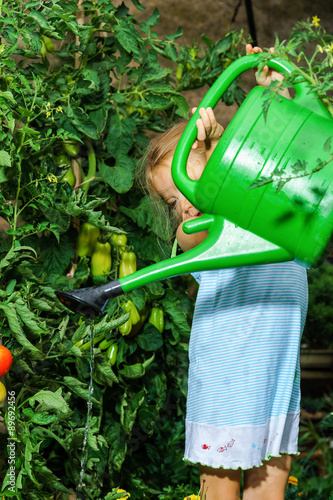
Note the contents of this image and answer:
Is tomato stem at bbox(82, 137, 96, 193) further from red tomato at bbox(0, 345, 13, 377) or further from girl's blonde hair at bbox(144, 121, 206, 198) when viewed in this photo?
red tomato at bbox(0, 345, 13, 377)

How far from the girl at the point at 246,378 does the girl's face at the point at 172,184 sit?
30 millimetres

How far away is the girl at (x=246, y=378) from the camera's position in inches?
42.7

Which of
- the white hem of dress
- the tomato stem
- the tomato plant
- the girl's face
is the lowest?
the tomato plant

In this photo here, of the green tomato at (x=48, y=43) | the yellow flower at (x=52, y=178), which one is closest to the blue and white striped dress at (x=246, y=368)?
the yellow flower at (x=52, y=178)

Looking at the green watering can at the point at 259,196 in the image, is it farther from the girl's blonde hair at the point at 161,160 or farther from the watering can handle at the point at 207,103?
the girl's blonde hair at the point at 161,160

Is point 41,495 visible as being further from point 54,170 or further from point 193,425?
point 54,170

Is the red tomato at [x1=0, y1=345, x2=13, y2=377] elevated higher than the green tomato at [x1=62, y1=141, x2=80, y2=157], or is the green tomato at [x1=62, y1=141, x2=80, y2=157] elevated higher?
the green tomato at [x1=62, y1=141, x2=80, y2=157]

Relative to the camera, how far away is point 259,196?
0.82 meters

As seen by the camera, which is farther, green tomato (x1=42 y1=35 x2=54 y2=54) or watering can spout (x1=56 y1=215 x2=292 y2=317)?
green tomato (x1=42 y1=35 x2=54 y2=54)

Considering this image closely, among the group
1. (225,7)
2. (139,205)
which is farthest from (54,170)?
(225,7)

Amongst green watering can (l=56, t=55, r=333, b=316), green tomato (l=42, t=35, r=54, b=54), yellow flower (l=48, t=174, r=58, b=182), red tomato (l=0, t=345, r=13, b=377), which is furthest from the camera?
green tomato (l=42, t=35, r=54, b=54)

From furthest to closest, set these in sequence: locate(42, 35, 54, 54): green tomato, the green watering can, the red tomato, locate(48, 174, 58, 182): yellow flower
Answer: locate(42, 35, 54, 54): green tomato
locate(48, 174, 58, 182): yellow flower
the red tomato
the green watering can

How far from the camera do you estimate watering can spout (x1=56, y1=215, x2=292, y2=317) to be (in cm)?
85

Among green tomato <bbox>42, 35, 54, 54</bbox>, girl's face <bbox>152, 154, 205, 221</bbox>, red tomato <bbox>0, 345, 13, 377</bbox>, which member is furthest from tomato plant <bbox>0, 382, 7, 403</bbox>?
green tomato <bbox>42, 35, 54, 54</bbox>
